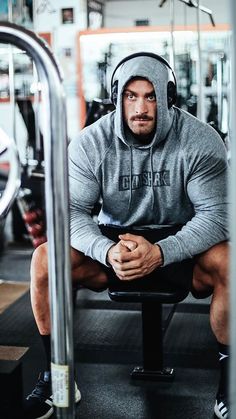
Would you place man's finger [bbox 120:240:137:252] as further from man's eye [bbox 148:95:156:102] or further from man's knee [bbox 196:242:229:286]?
man's eye [bbox 148:95:156:102]

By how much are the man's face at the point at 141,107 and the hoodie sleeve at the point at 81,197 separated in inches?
7.8

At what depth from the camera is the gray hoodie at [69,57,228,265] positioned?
2.04 meters

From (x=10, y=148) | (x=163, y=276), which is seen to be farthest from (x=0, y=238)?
(x=10, y=148)

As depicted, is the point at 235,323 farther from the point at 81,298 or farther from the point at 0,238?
the point at 0,238

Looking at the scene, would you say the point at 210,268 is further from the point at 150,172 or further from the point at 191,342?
the point at 191,342

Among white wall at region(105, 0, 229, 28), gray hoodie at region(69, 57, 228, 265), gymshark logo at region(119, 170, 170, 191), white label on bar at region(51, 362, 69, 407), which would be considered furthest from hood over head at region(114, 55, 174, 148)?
white wall at region(105, 0, 229, 28)

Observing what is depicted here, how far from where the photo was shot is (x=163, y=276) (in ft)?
6.64

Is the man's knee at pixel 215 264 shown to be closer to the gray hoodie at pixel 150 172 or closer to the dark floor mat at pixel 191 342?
the gray hoodie at pixel 150 172

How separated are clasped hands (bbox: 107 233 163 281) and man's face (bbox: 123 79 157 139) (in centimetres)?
41

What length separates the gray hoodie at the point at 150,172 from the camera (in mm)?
2037

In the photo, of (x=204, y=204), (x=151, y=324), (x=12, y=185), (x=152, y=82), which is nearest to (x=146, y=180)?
(x=204, y=204)

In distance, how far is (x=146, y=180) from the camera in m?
2.12

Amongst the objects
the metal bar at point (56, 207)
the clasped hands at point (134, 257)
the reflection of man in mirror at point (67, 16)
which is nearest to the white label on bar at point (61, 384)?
the metal bar at point (56, 207)

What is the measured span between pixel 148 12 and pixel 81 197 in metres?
5.56
